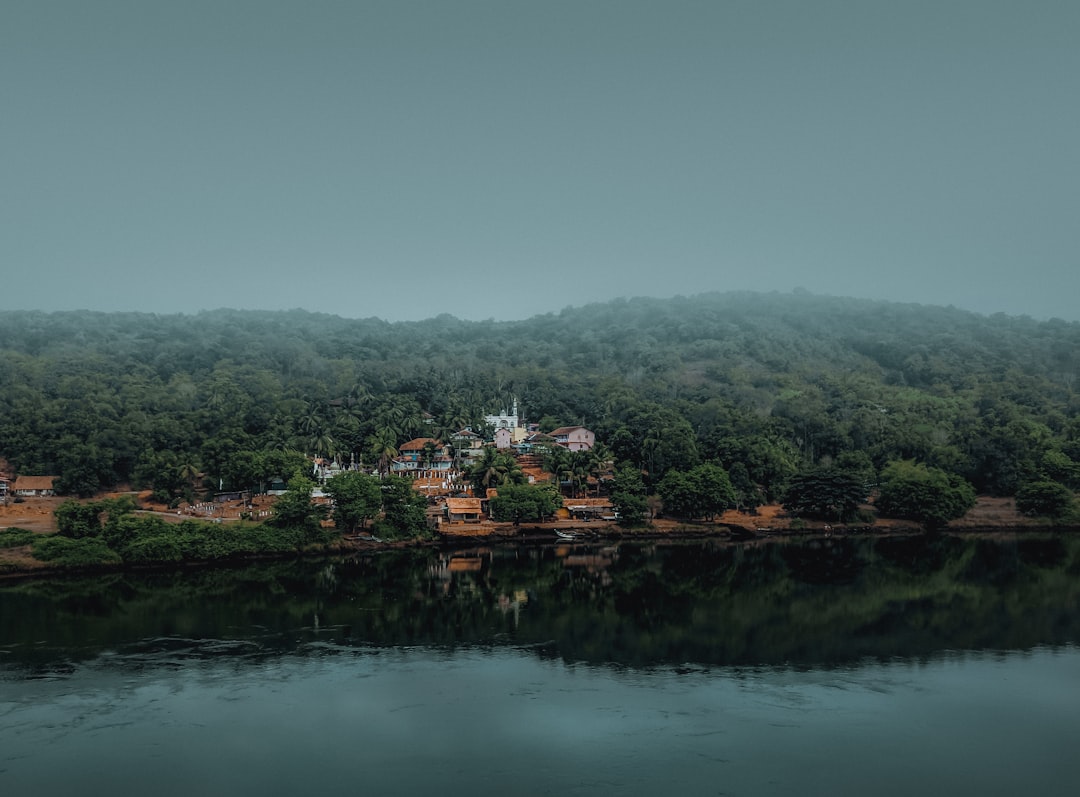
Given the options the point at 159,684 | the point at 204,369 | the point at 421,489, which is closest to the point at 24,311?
the point at 204,369

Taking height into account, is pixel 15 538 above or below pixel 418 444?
below

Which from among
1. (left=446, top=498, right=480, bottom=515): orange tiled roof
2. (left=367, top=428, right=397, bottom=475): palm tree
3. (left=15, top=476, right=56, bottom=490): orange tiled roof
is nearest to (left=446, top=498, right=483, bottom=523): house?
(left=446, top=498, right=480, bottom=515): orange tiled roof

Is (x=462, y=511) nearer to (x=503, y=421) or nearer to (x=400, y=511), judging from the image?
(x=400, y=511)

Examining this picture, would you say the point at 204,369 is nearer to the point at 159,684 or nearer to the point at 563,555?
the point at 563,555

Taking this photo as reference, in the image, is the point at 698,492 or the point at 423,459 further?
the point at 423,459

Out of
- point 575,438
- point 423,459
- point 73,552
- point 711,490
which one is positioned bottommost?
point 73,552

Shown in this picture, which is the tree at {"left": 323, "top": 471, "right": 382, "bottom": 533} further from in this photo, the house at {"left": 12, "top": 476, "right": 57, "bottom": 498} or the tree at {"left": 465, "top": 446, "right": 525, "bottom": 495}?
the house at {"left": 12, "top": 476, "right": 57, "bottom": 498}

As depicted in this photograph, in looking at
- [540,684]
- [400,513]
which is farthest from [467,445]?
[540,684]
